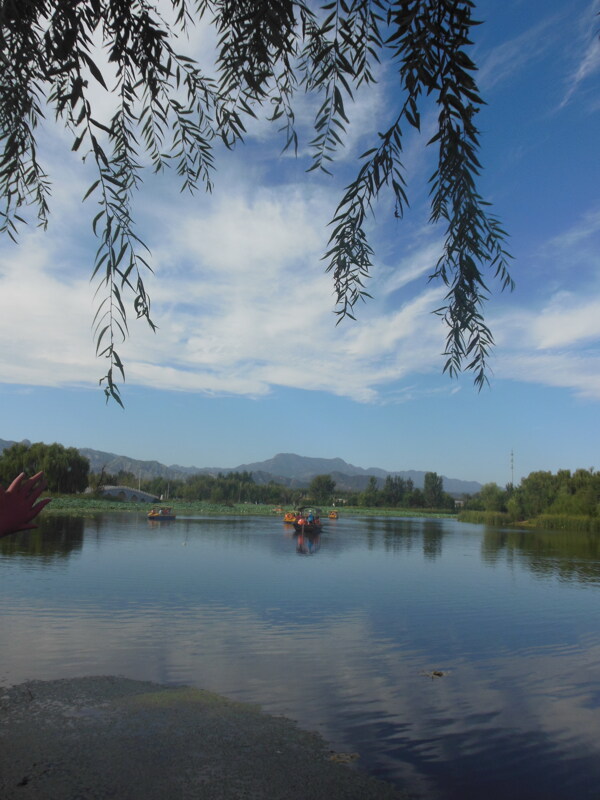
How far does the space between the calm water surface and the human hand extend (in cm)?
463

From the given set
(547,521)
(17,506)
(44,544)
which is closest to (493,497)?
(547,521)

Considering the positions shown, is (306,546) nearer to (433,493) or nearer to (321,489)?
(321,489)

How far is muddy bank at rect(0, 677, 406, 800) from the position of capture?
15.3 feet

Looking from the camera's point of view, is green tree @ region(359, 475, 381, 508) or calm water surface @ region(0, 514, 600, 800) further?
green tree @ region(359, 475, 381, 508)

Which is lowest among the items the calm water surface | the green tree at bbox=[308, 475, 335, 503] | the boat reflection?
the boat reflection

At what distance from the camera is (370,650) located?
34.9 feet

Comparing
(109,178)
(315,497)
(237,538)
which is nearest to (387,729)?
(109,178)

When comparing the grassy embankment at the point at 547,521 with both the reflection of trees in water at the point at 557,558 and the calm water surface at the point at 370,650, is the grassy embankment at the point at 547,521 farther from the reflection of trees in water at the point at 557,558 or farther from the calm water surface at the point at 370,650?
the calm water surface at the point at 370,650

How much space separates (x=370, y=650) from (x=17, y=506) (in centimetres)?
930

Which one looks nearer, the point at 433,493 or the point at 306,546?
the point at 306,546

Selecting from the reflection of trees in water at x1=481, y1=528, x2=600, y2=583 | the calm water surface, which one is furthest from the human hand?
the reflection of trees in water at x1=481, y1=528, x2=600, y2=583

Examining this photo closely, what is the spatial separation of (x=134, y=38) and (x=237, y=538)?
1443 inches

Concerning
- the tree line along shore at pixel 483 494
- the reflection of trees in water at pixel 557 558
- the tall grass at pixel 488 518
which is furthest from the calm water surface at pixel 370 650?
the tall grass at pixel 488 518

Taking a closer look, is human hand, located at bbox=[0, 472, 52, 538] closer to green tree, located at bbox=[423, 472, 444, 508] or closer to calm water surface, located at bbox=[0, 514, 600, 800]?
calm water surface, located at bbox=[0, 514, 600, 800]
